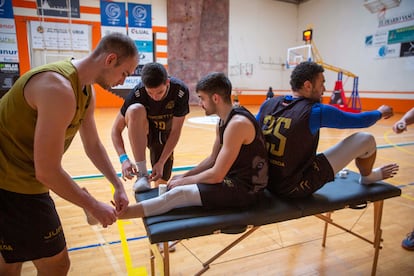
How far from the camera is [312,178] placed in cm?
180

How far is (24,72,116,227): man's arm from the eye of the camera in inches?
42.4

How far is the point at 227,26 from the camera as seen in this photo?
44.6 ft

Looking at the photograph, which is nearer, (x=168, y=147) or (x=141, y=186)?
(x=141, y=186)

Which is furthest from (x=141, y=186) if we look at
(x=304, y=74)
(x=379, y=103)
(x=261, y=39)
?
(x=261, y=39)

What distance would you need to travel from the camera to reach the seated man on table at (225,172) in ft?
5.22

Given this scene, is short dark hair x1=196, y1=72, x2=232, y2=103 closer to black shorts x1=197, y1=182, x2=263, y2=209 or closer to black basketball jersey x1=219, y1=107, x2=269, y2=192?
black basketball jersey x1=219, y1=107, x2=269, y2=192

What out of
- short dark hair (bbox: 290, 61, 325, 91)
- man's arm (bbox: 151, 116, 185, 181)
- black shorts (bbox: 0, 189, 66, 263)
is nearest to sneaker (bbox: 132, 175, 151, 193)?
man's arm (bbox: 151, 116, 185, 181)

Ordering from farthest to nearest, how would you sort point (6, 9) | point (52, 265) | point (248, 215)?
point (6, 9), point (248, 215), point (52, 265)

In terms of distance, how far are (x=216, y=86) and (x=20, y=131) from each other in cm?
101

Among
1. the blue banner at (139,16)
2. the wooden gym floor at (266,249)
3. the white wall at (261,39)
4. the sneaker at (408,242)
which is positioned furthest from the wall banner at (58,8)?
the sneaker at (408,242)

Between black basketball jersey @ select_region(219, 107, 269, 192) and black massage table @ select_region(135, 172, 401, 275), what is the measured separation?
0.45ft

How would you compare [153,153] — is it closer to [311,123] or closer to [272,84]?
[311,123]

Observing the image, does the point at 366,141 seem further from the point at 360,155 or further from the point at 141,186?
the point at 141,186

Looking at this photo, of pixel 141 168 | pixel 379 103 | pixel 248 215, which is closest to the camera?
pixel 248 215
